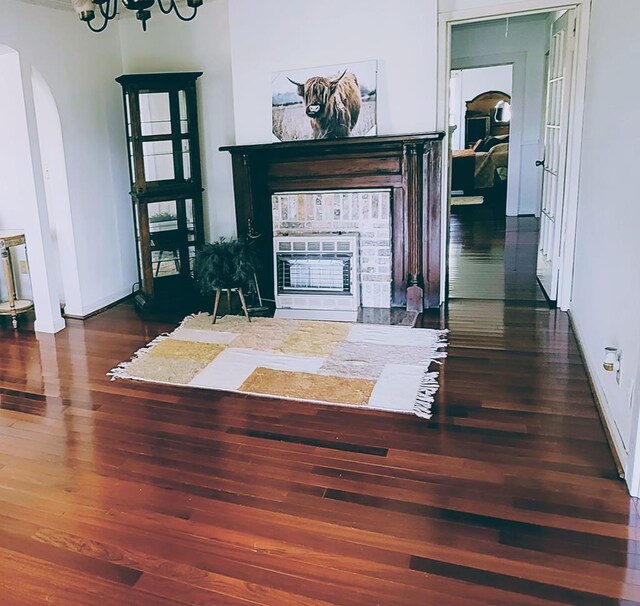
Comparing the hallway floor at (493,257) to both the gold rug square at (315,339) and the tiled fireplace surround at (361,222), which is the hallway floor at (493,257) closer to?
the tiled fireplace surround at (361,222)

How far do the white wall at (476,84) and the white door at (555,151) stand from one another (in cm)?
798

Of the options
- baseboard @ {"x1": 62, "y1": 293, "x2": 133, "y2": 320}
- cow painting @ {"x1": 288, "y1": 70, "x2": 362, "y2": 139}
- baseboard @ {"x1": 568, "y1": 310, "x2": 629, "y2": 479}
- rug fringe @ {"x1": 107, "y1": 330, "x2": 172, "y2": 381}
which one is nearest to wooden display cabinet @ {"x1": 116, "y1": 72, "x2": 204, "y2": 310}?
baseboard @ {"x1": 62, "y1": 293, "x2": 133, "y2": 320}

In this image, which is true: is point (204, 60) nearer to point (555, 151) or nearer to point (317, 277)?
point (317, 277)

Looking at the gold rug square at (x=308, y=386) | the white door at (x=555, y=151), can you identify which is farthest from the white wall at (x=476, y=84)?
the gold rug square at (x=308, y=386)

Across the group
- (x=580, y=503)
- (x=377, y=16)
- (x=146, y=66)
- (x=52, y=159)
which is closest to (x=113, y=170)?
(x=52, y=159)

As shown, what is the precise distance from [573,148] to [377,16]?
169 cm

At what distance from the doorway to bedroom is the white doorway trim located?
0.56 ft

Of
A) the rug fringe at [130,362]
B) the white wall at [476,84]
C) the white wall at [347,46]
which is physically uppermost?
the white wall at [476,84]

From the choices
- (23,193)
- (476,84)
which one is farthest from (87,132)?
(476,84)

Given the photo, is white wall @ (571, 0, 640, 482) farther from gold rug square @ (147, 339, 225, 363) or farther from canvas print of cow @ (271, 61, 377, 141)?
gold rug square @ (147, 339, 225, 363)

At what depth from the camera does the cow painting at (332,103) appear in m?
4.42

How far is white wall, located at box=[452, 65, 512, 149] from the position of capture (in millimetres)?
12578

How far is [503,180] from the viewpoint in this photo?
10438 mm

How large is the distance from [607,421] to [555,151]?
2754 millimetres
